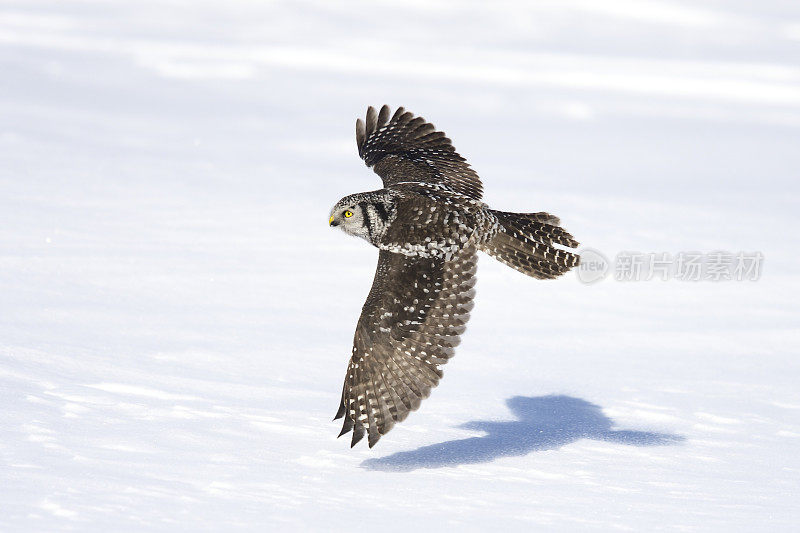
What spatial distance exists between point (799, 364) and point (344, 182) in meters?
7.33

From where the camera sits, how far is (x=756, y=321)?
9070mm

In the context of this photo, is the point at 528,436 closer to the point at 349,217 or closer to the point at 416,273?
the point at 416,273

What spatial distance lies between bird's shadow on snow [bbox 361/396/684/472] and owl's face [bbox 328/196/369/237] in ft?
4.64

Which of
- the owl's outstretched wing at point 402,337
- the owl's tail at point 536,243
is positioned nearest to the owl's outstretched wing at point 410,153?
the owl's tail at point 536,243

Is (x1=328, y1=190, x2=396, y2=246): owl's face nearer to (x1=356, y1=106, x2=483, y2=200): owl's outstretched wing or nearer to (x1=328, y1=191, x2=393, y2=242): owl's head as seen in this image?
(x1=328, y1=191, x2=393, y2=242): owl's head

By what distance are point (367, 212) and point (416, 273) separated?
1.72ft

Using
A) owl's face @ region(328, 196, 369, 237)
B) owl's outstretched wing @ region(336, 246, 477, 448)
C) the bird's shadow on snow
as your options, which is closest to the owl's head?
owl's face @ region(328, 196, 369, 237)

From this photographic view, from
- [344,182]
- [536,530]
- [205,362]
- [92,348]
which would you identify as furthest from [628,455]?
[344,182]

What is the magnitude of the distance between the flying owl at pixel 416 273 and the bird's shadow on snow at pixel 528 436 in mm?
534

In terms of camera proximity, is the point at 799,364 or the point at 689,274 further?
the point at 689,274

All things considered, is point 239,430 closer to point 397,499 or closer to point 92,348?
point 397,499

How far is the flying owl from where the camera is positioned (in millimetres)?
5695

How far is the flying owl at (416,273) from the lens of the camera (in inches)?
224

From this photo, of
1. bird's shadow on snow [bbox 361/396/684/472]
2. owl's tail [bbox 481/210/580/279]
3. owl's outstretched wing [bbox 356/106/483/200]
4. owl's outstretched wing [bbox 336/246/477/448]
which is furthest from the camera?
owl's outstretched wing [bbox 356/106/483/200]
